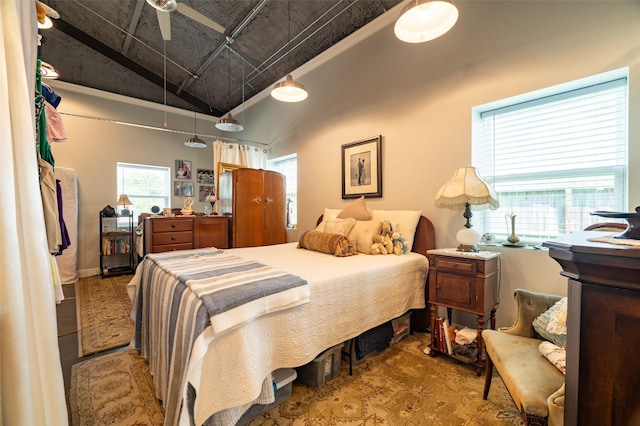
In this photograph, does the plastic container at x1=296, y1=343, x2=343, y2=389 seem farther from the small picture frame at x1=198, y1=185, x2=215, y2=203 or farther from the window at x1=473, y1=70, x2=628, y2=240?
the small picture frame at x1=198, y1=185, x2=215, y2=203

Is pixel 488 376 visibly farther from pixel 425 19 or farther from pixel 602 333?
pixel 425 19

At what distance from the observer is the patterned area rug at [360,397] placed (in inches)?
56.0

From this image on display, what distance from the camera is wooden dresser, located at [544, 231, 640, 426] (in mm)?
494

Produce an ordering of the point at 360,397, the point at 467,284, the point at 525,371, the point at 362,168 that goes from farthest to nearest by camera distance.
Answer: the point at 362,168 → the point at 467,284 → the point at 360,397 → the point at 525,371

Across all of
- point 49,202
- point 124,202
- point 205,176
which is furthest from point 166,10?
point 205,176

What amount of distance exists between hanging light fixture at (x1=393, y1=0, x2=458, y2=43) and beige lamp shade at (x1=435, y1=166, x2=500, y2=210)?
1004 millimetres

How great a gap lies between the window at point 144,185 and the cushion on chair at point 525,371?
18.6 feet

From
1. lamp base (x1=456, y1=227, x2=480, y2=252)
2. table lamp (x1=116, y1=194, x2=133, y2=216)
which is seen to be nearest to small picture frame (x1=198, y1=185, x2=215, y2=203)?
table lamp (x1=116, y1=194, x2=133, y2=216)

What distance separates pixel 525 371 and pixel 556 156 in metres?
1.69

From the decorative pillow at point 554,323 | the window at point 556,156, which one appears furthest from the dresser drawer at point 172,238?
the decorative pillow at point 554,323

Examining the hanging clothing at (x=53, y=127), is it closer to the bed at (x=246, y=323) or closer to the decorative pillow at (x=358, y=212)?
the bed at (x=246, y=323)

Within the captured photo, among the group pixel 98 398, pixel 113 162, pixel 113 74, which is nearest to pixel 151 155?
pixel 113 162

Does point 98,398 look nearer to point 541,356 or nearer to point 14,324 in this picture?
point 14,324

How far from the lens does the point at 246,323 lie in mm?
1239
